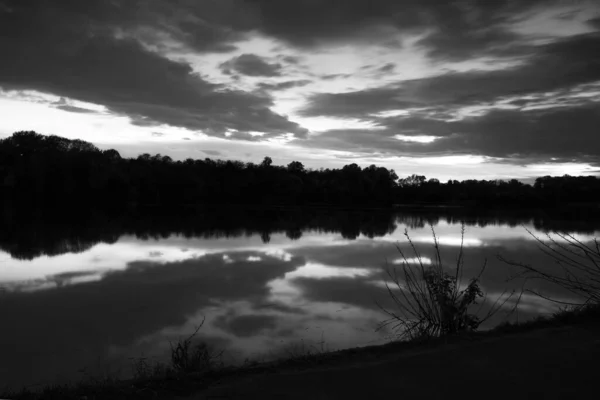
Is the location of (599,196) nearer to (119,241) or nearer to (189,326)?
(119,241)

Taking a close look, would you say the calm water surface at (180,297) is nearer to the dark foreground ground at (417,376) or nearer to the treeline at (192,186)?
the dark foreground ground at (417,376)

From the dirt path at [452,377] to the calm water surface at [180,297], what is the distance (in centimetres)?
231

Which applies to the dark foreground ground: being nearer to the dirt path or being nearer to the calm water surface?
the dirt path

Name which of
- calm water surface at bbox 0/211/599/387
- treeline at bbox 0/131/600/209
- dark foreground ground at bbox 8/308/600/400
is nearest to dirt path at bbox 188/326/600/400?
dark foreground ground at bbox 8/308/600/400

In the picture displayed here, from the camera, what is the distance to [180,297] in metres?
10.1

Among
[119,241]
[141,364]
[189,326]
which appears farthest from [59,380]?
[119,241]

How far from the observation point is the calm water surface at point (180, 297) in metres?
6.69

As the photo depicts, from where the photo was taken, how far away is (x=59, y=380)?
5.49 meters

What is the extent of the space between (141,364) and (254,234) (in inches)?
758

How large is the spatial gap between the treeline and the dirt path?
52.3 m

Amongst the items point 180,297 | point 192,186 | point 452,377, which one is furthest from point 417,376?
point 192,186

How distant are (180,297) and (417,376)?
23.6ft

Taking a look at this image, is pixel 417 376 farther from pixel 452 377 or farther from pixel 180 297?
pixel 180 297

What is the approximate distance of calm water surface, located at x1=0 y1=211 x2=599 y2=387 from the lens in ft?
21.9
